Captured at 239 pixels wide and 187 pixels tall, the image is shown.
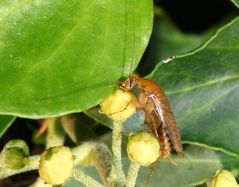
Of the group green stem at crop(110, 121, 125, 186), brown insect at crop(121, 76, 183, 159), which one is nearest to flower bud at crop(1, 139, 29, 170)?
green stem at crop(110, 121, 125, 186)

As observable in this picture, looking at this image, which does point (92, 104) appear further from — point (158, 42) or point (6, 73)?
point (158, 42)

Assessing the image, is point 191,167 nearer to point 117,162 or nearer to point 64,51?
point 117,162

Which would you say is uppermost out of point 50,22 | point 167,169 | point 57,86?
point 50,22

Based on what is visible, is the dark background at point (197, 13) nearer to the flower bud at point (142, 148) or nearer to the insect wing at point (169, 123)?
the insect wing at point (169, 123)

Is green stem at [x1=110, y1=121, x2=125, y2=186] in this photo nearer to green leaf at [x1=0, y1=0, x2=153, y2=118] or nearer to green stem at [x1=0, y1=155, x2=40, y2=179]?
green leaf at [x1=0, y1=0, x2=153, y2=118]

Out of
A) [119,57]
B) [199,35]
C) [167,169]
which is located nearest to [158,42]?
[199,35]

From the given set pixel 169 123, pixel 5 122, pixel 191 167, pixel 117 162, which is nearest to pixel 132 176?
pixel 117 162
